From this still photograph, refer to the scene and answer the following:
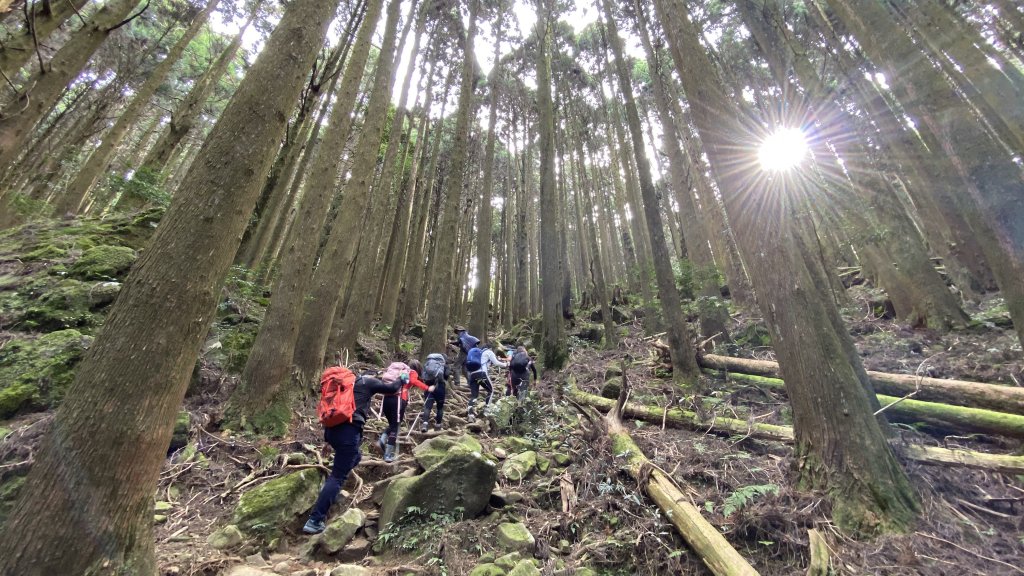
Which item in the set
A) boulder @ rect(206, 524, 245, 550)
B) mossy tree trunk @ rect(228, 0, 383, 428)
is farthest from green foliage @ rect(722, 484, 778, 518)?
mossy tree trunk @ rect(228, 0, 383, 428)

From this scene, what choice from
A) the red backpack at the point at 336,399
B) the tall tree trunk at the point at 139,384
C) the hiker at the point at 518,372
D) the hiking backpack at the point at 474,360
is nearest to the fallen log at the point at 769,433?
the hiker at the point at 518,372

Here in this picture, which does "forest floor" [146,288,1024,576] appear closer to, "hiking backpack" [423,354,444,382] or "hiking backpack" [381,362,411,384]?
"hiking backpack" [423,354,444,382]

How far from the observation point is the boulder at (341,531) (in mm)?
3416

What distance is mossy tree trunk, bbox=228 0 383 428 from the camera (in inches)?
215

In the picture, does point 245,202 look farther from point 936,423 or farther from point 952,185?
point 952,185

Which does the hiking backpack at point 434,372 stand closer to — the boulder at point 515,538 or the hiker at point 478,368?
the hiker at point 478,368

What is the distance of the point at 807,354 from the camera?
394 cm

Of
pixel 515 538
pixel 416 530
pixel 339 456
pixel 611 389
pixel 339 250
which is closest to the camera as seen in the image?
pixel 515 538

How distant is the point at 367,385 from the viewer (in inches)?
187

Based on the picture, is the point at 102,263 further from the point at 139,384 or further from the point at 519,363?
the point at 519,363

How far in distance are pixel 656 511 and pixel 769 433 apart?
7.32 ft

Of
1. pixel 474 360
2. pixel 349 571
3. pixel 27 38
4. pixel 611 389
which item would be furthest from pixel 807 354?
pixel 27 38

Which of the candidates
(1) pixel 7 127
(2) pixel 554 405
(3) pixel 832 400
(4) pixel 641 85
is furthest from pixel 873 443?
(4) pixel 641 85

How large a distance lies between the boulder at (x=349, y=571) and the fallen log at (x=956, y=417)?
5359 mm
